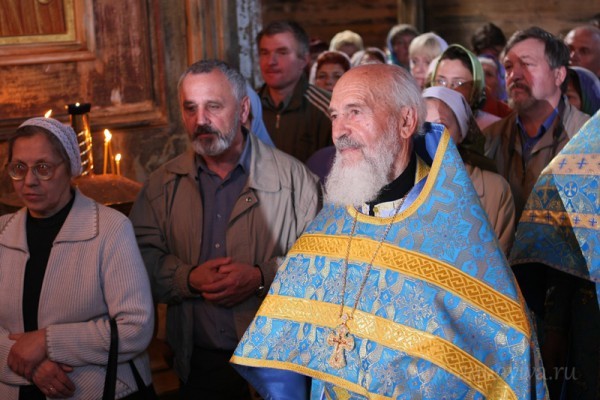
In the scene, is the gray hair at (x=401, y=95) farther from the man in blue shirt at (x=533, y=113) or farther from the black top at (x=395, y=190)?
the man in blue shirt at (x=533, y=113)

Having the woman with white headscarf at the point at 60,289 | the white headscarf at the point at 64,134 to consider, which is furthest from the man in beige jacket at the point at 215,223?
the white headscarf at the point at 64,134

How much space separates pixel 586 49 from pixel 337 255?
17.4 feet

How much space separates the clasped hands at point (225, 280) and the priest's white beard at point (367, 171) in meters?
0.85

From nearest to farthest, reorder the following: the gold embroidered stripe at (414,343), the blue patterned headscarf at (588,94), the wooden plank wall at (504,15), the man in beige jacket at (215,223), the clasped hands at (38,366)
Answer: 1. the gold embroidered stripe at (414,343)
2. the clasped hands at (38,366)
3. the man in beige jacket at (215,223)
4. the blue patterned headscarf at (588,94)
5. the wooden plank wall at (504,15)

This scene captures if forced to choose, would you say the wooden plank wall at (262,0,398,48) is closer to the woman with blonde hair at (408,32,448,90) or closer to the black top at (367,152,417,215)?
the woman with blonde hair at (408,32,448,90)

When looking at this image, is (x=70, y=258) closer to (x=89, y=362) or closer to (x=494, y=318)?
(x=89, y=362)

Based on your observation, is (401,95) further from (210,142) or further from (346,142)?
(210,142)

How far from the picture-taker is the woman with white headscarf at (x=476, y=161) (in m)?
4.02

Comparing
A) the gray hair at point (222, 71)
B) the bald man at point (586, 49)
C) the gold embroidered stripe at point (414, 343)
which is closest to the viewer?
the gold embroidered stripe at point (414, 343)

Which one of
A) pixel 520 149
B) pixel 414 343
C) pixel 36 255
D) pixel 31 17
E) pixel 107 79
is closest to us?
pixel 414 343

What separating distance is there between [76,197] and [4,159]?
1945mm

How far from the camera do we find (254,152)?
13.6ft

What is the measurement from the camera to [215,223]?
4.07 meters

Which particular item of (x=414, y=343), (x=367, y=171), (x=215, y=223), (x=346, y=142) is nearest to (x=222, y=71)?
(x=215, y=223)
